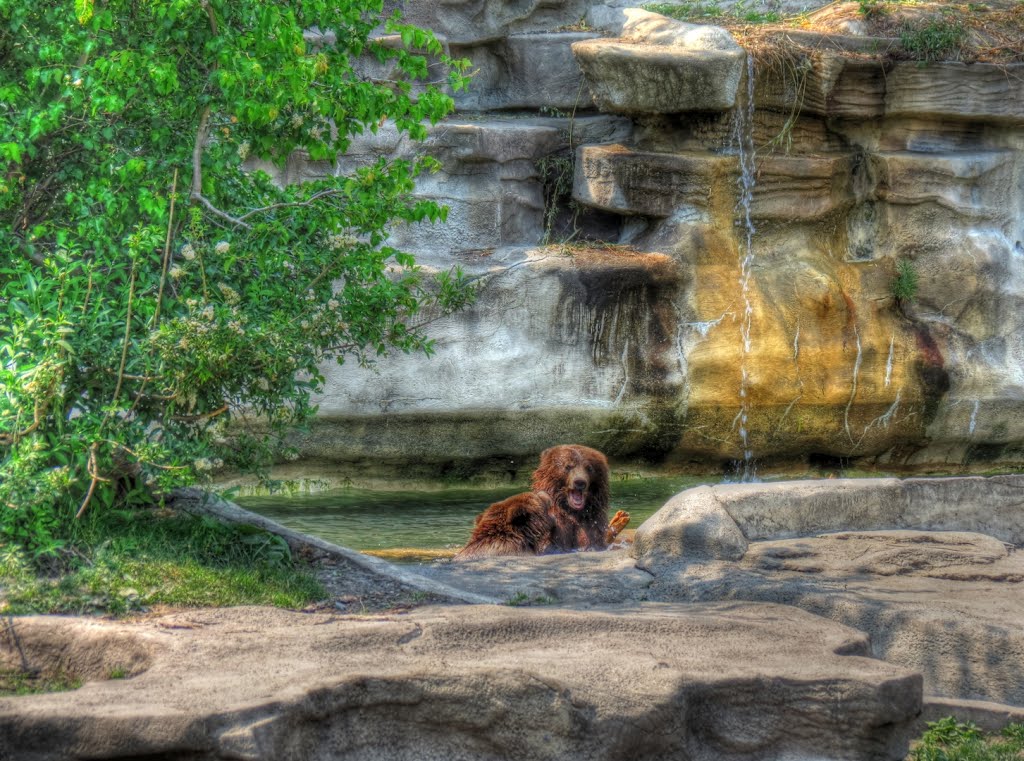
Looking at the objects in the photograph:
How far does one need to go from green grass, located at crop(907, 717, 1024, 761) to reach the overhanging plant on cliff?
3.20m

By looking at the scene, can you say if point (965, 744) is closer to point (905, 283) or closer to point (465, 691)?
point (465, 691)

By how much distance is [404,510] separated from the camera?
471 inches

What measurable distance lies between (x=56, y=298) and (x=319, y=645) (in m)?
2.48

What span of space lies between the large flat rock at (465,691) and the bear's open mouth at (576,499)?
369 cm

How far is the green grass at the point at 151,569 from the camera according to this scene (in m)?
5.55

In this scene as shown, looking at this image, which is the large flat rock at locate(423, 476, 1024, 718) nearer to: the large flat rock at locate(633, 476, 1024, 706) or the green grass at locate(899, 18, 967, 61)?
→ the large flat rock at locate(633, 476, 1024, 706)

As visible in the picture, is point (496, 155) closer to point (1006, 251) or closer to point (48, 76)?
point (1006, 251)

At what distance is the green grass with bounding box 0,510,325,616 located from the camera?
219 inches

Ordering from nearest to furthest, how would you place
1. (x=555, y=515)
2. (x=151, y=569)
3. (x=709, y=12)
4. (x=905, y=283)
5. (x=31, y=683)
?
(x=31, y=683), (x=151, y=569), (x=555, y=515), (x=905, y=283), (x=709, y=12)

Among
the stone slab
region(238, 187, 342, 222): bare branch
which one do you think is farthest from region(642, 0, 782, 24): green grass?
region(238, 187, 342, 222): bare branch

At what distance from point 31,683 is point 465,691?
6.00ft

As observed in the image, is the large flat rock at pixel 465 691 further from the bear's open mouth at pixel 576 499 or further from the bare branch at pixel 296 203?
the bear's open mouth at pixel 576 499

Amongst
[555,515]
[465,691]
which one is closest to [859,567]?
[555,515]

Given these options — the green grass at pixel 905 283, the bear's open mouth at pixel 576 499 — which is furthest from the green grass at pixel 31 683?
the green grass at pixel 905 283
